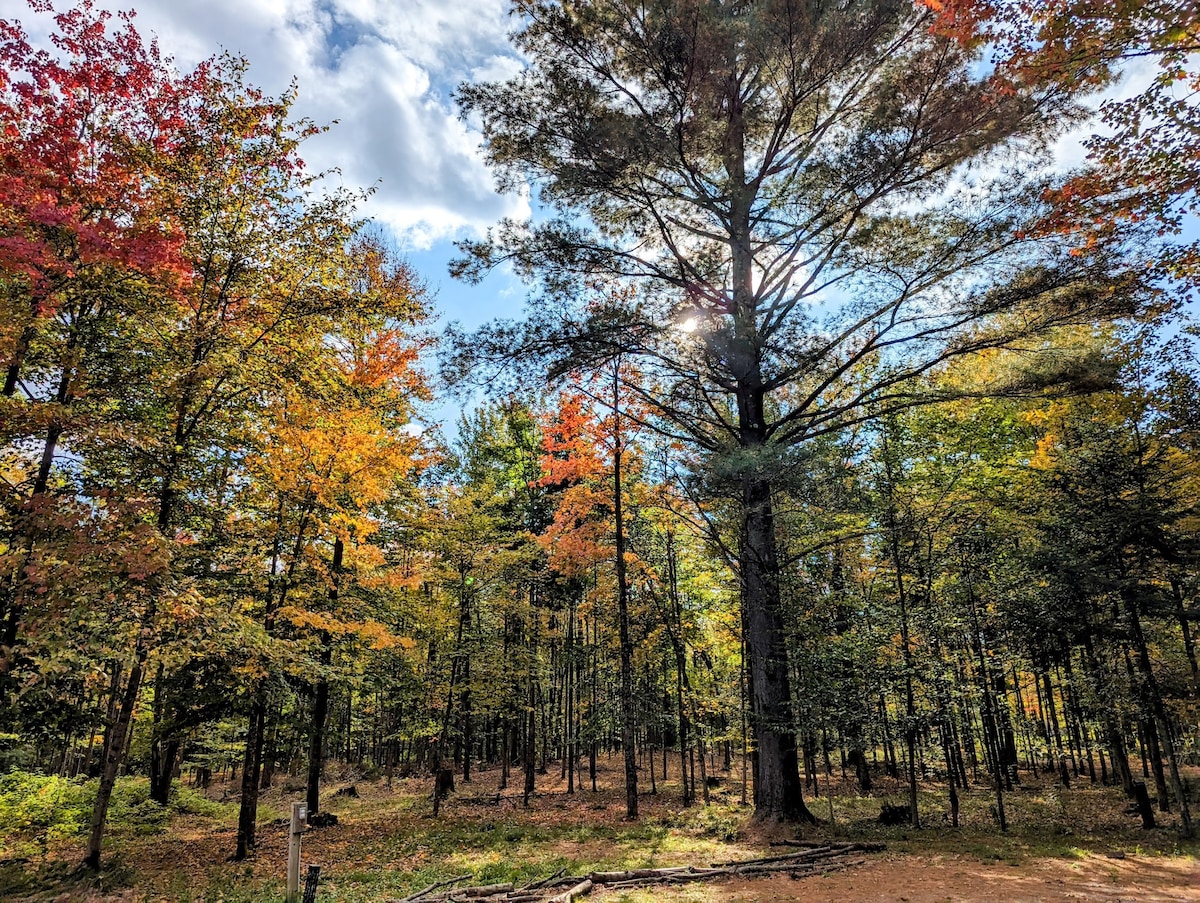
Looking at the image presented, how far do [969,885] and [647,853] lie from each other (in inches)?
187

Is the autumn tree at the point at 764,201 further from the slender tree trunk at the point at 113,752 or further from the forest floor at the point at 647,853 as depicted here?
the slender tree trunk at the point at 113,752

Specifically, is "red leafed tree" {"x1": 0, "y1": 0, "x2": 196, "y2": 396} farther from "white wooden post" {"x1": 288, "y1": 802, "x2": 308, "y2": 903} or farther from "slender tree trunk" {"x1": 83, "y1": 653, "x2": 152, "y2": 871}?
"white wooden post" {"x1": 288, "y1": 802, "x2": 308, "y2": 903}

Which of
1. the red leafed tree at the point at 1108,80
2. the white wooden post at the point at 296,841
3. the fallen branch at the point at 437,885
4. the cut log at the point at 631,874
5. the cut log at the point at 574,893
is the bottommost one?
the fallen branch at the point at 437,885

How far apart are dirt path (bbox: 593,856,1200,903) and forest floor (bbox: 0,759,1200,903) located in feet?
0.08

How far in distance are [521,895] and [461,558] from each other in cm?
918

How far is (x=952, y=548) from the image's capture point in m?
12.4

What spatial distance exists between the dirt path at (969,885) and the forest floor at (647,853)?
0.08 feet

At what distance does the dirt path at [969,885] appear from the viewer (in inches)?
237

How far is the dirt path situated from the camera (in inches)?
237

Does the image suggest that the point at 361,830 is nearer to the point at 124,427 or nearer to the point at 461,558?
the point at 461,558

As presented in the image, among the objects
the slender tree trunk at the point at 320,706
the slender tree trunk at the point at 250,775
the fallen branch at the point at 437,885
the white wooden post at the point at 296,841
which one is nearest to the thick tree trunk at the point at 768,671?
the fallen branch at the point at 437,885

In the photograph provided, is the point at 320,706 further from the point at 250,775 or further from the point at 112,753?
the point at 112,753

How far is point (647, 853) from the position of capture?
367 inches

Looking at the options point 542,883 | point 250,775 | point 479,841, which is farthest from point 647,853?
point 250,775
